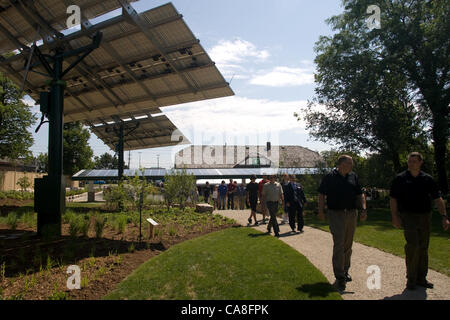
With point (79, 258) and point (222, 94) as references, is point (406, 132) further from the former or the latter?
point (79, 258)

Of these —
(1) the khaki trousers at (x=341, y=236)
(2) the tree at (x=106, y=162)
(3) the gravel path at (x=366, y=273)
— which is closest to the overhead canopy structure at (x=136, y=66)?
(3) the gravel path at (x=366, y=273)

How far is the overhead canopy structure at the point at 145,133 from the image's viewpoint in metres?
20.2

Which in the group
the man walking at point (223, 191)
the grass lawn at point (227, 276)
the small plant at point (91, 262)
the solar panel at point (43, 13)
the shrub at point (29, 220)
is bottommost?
the grass lawn at point (227, 276)

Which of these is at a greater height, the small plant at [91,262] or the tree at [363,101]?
the tree at [363,101]

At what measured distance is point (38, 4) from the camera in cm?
995

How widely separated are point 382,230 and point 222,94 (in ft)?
24.8

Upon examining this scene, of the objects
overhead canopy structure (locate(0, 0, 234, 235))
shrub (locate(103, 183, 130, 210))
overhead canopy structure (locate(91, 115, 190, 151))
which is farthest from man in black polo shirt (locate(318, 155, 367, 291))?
overhead canopy structure (locate(91, 115, 190, 151))

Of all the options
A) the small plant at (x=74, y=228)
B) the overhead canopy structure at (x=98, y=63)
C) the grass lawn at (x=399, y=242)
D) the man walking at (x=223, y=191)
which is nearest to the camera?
the grass lawn at (x=399, y=242)

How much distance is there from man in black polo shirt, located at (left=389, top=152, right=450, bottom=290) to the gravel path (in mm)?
255

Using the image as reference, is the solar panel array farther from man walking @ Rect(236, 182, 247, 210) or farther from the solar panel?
man walking @ Rect(236, 182, 247, 210)

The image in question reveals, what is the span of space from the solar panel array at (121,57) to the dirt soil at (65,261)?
494 cm

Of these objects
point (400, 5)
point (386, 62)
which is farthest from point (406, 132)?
point (400, 5)

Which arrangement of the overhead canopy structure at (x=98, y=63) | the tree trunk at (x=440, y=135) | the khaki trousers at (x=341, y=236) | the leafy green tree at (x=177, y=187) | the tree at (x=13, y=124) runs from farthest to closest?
the tree at (x=13, y=124) < the tree trunk at (x=440, y=135) < the leafy green tree at (x=177, y=187) < the overhead canopy structure at (x=98, y=63) < the khaki trousers at (x=341, y=236)

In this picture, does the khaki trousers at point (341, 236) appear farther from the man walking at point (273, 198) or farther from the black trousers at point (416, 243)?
the man walking at point (273, 198)
